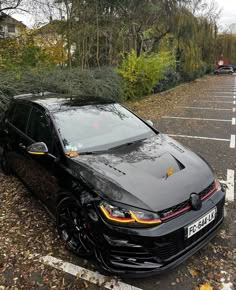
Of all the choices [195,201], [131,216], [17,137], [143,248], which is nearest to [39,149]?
[17,137]

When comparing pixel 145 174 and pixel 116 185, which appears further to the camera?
pixel 145 174

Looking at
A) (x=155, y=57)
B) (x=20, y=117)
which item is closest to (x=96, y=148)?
(x=20, y=117)

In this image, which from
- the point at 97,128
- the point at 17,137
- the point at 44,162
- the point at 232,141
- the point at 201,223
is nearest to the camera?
the point at 201,223

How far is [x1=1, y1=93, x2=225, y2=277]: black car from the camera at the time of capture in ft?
6.94

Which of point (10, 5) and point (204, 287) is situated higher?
point (10, 5)

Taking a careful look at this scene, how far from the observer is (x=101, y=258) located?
2203 mm

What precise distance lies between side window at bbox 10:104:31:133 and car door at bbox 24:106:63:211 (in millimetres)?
167

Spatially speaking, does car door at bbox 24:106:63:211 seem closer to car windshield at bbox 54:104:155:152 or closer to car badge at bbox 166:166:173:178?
car windshield at bbox 54:104:155:152

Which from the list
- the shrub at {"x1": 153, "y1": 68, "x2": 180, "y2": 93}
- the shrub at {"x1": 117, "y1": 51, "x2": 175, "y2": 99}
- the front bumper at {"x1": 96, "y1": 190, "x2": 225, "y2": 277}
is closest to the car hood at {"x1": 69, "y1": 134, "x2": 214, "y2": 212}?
the front bumper at {"x1": 96, "y1": 190, "x2": 225, "y2": 277}

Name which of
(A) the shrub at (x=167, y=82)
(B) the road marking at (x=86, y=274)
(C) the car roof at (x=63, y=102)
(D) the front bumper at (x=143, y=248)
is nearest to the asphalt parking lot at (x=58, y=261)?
(B) the road marking at (x=86, y=274)

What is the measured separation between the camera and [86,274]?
2434mm

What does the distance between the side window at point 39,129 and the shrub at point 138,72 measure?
27.8 feet

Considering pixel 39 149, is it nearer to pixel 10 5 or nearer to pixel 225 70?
pixel 10 5

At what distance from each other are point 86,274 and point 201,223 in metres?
1.15
